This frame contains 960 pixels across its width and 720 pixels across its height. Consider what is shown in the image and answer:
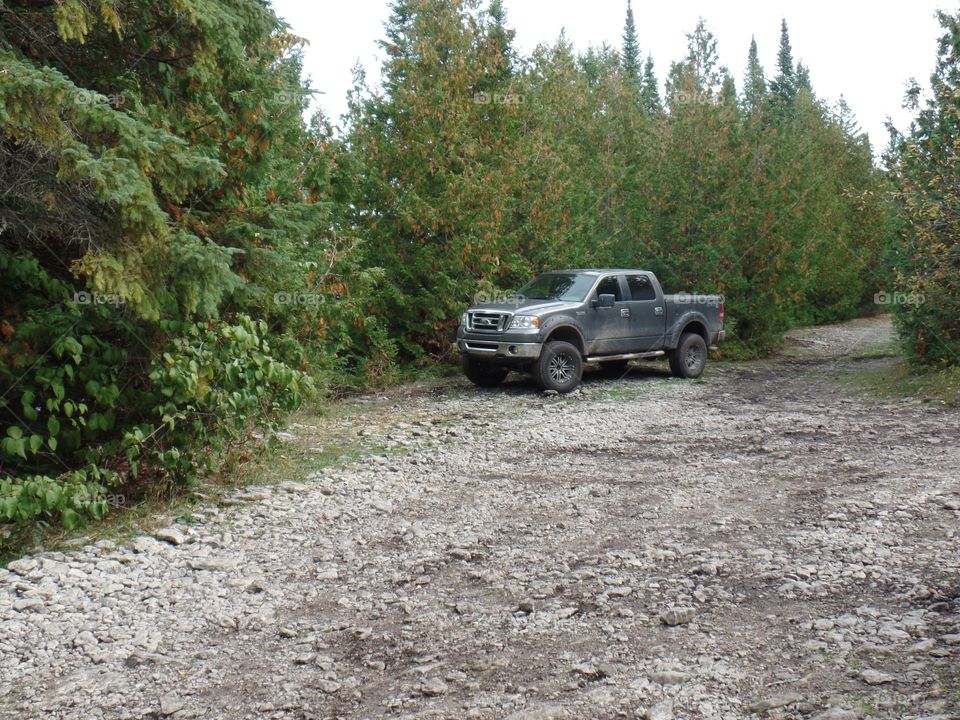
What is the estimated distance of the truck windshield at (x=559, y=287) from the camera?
49.8ft

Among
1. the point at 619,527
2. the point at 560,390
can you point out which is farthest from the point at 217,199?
the point at 560,390

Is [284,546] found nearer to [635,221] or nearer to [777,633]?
[777,633]

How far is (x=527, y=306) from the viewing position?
14.6 metres

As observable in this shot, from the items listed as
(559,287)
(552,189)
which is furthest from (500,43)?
(559,287)

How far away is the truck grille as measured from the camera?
46.6 feet

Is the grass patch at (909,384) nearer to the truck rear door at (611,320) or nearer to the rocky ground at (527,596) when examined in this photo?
the rocky ground at (527,596)

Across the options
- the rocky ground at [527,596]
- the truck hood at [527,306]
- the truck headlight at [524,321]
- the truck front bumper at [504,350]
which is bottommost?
the rocky ground at [527,596]

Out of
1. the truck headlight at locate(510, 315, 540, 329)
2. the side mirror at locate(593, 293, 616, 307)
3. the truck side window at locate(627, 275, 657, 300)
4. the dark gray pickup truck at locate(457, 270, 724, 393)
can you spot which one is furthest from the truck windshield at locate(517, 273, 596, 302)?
the truck headlight at locate(510, 315, 540, 329)

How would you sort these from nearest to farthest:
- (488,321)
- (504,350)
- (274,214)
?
(274,214), (504,350), (488,321)

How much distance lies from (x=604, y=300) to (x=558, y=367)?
5.14 ft

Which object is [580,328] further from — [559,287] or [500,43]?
[500,43]

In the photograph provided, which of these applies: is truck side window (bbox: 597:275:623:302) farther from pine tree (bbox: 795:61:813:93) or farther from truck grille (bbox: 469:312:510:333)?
pine tree (bbox: 795:61:813:93)

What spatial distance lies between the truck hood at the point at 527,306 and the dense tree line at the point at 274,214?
1.62 meters

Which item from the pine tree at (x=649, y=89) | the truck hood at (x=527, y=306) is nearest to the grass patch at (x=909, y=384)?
the truck hood at (x=527, y=306)
